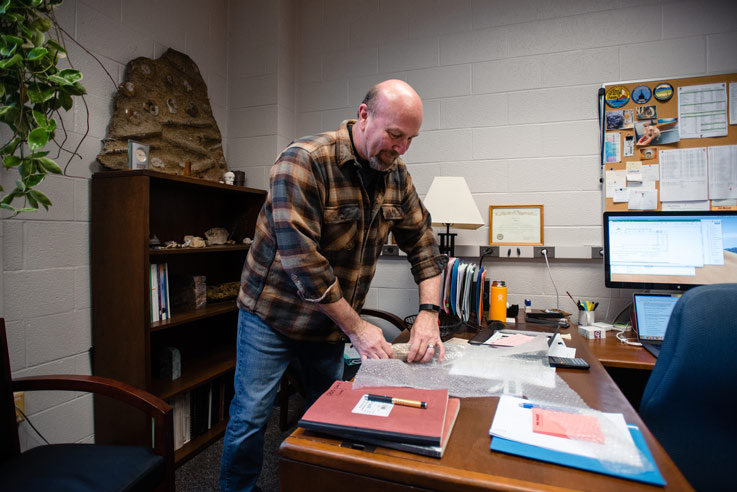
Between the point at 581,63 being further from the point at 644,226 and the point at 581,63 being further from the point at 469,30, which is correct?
the point at 644,226

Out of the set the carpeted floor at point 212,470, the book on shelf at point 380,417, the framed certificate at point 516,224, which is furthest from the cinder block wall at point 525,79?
the book on shelf at point 380,417

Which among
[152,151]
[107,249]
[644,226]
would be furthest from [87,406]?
[644,226]

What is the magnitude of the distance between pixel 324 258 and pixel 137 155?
1.21 meters

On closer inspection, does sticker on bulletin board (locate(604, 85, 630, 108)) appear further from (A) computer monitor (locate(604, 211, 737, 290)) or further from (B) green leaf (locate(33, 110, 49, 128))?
(B) green leaf (locate(33, 110, 49, 128))

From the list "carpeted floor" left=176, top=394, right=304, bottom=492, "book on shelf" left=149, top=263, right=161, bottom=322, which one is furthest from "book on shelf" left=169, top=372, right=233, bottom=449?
"book on shelf" left=149, top=263, right=161, bottom=322

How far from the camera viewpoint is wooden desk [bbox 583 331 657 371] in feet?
4.51

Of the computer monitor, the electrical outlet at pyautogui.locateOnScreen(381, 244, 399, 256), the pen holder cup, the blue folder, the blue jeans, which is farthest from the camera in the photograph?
the electrical outlet at pyautogui.locateOnScreen(381, 244, 399, 256)

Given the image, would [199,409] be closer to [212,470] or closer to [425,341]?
[212,470]

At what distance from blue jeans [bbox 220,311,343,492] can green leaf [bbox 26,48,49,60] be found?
0.95 m

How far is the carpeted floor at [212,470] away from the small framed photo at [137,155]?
4.62ft

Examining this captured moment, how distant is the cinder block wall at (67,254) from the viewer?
1524 mm

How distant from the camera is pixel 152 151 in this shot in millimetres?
2025

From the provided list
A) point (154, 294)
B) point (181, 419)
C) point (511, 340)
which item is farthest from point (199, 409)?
point (511, 340)

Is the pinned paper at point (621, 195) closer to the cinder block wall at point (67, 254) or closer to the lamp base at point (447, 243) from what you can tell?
the lamp base at point (447, 243)
